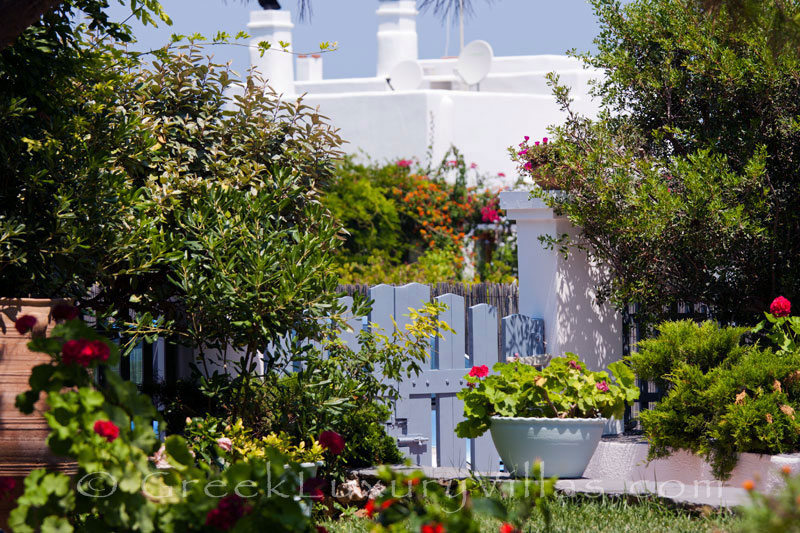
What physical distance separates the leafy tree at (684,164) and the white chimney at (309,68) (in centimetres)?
1601

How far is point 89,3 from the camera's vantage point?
163 inches

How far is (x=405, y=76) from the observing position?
18.3 metres

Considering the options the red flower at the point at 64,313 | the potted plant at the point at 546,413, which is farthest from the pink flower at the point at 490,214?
the red flower at the point at 64,313

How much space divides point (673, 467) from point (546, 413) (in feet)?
2.72

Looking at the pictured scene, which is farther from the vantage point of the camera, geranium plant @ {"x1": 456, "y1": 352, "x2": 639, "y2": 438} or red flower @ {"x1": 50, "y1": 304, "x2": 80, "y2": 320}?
geranium plant @ {"x1": 456, "y1": 352, "x2": 639, "y2": 438}

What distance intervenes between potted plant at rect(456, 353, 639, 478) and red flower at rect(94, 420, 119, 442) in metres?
2.34

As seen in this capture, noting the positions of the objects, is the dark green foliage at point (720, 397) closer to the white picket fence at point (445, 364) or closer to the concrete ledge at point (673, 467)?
the concrete ledge at point (673, 467)

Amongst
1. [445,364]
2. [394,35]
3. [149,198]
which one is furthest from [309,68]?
[149,198]

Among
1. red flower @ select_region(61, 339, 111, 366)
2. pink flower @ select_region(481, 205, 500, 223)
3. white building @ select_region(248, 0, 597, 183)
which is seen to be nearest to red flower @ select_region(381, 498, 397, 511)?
red flower @ select_region(61, 339, 111, 366)

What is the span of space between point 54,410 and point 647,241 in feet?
13.0

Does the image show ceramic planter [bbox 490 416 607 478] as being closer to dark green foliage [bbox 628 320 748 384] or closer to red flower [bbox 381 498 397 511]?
dark green foliage [bbox 628 320 748 384]

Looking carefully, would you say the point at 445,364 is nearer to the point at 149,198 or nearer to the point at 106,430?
the point at 149,198

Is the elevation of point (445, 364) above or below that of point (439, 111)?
below

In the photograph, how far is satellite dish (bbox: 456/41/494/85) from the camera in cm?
1819
